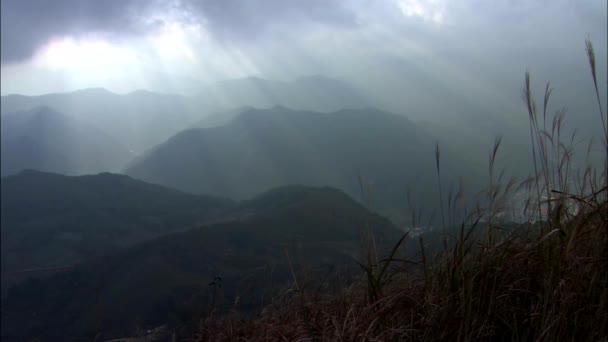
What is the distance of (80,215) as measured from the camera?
49.2 meters

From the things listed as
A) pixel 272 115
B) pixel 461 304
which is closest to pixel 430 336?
pixel 461 304

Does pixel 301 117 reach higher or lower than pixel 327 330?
higher

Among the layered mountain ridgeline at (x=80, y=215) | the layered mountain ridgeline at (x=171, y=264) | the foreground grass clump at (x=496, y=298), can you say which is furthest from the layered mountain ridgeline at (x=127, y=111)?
the foreground grass clump at (x=496, y=298)

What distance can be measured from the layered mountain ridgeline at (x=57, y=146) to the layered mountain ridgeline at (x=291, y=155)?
640 inches

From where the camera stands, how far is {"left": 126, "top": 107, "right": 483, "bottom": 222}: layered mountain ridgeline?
7444 centimetres

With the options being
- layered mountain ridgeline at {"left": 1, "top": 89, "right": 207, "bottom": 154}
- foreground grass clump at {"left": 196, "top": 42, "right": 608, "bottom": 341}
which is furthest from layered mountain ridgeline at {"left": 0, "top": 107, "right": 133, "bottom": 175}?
foreground grass clump at {"left": 196, "top": 42, "right": 608, "bottom": 341}

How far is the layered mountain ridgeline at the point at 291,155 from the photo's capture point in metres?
74.4

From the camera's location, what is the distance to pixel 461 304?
8.25 ft

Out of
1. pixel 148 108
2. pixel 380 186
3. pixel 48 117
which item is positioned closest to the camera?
pixel 380 186

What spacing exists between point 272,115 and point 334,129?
14.4 metres

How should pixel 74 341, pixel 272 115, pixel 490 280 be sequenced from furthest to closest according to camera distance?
pixel 272 115
pixel 74 341
pixel 490 280

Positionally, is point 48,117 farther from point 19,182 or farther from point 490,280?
point 490,280

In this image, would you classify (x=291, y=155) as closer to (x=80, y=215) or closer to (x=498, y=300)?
(x=80, y=215)

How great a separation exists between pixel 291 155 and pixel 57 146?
1959 inches
